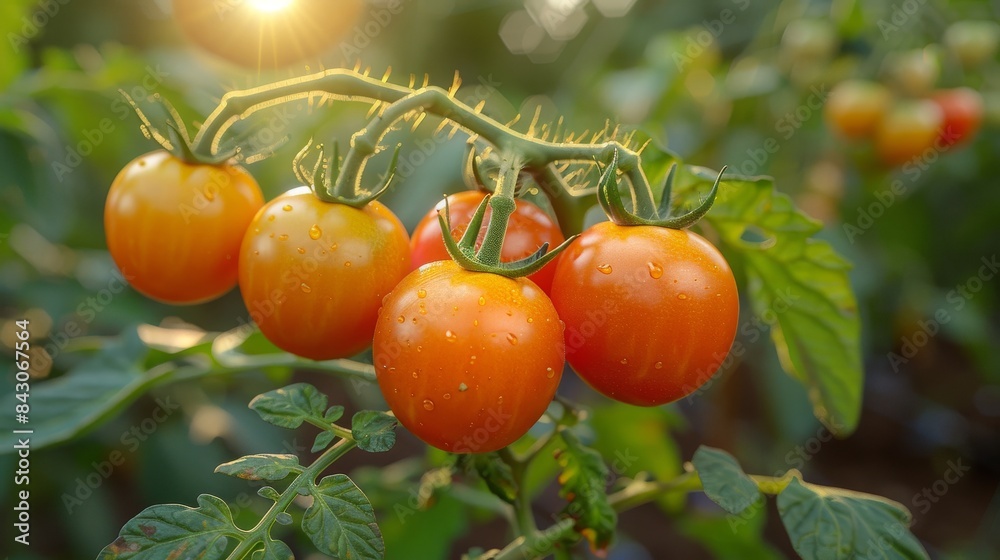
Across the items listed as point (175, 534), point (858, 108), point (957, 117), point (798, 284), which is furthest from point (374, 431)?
point (957, 117)

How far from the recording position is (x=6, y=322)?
1705 millimetres

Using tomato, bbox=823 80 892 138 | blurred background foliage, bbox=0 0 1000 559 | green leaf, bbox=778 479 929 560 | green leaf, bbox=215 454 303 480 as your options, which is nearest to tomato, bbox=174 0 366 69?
blurred background foliage, bbox=0 0 1000 559

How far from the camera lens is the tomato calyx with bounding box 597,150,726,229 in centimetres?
64

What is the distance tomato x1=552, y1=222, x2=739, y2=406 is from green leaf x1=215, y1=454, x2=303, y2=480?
26 centimetres

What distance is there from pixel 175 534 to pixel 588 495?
0.38m

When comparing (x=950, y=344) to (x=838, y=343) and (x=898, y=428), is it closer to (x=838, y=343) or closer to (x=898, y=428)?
(x=898, y=428)

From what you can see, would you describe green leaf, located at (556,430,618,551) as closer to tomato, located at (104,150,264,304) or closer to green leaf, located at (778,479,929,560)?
green leaf, located at (778,479,929,560)

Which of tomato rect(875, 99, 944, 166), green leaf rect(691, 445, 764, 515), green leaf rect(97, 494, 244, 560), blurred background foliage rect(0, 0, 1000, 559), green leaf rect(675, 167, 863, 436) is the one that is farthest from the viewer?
tomato rect(875, 99, 944, 166)

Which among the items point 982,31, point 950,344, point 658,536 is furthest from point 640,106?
point 950,344

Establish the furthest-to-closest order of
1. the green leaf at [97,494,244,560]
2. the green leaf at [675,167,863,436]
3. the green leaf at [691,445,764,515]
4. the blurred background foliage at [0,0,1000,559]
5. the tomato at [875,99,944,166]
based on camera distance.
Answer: the tomato at [875,99,944,166]
the blurred background foliage at [0,0,1000,559]
the green leaf at [675,167,863,436]
the green leaf at [691,445,764,515]
the green leaf at [97,494,244,560]

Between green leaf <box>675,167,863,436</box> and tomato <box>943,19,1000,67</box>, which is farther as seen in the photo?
tomato <box>943,19,1000,67</box>

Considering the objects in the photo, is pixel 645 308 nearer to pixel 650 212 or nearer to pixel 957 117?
pixel 650 212

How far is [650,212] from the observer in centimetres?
69

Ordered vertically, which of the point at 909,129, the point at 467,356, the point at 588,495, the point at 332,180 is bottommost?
the point at 588,495
